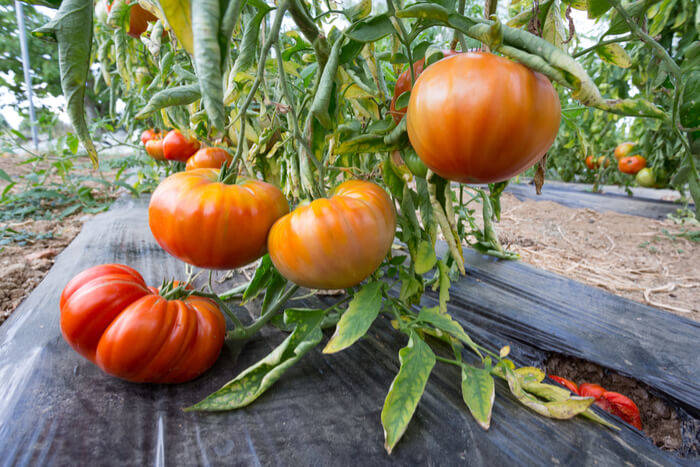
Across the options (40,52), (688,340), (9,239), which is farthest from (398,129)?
(40,52)

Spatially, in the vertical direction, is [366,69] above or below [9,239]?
above

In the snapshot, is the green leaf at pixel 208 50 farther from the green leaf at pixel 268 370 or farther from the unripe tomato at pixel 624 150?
the unripe tomato at pixel 624 150

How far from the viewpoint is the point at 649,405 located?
0.72m

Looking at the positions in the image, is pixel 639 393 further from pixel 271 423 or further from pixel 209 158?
pixel 209 158

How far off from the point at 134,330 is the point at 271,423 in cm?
25

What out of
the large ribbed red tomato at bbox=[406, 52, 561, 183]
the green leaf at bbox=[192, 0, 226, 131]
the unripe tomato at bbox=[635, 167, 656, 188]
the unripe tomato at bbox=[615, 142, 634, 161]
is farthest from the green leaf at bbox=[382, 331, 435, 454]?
the unripe tomato at bbox=[615, 142, 634, 161]

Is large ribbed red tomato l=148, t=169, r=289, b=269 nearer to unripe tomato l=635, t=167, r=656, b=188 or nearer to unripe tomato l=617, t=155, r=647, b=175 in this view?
unripe tomato l=635, t=167, r=656, b=188

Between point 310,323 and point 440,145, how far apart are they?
366 mm

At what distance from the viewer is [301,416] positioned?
53 cm

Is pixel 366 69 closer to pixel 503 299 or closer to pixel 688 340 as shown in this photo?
pixel 503 299

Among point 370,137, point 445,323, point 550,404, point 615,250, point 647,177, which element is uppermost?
point 370,137

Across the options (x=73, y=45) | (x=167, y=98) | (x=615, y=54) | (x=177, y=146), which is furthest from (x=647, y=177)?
(x=73, y=45)

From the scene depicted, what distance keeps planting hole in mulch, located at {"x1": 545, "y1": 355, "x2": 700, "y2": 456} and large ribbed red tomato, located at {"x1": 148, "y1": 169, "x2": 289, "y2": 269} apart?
740mm

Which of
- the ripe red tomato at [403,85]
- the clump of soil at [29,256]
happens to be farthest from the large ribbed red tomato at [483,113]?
the clump of soil at [29,256]
